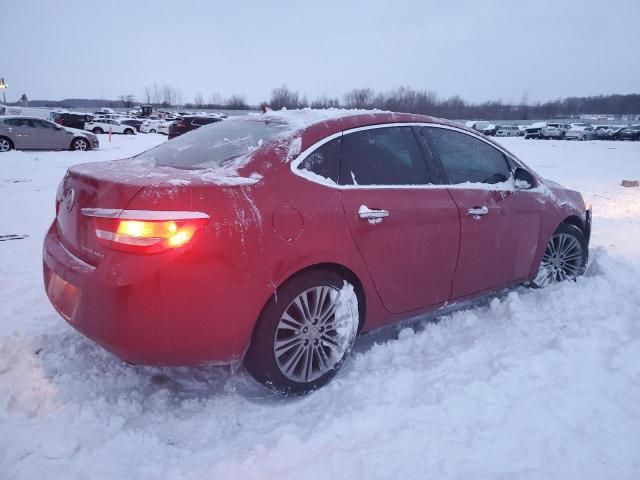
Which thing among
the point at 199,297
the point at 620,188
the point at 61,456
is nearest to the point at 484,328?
the point at 199,297

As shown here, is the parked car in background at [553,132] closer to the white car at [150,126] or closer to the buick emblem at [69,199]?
the white car at [150,126]

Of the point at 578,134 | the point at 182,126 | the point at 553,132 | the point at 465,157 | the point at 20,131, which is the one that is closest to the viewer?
the point at 465,157

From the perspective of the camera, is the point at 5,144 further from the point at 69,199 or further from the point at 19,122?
the point at 69,199

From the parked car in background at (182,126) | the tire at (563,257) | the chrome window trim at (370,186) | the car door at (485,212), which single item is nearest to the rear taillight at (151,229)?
the chrome window trim at (370,186)

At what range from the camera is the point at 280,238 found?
253cm

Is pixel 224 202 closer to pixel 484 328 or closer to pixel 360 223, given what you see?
pixel 360 223

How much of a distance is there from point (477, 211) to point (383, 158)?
891 mm

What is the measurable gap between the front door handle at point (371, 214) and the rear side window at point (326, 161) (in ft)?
0.78

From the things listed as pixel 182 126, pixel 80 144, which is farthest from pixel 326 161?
pixel 182 126

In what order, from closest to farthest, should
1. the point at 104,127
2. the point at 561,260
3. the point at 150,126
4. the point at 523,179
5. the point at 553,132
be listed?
the point at 523,179 < the point at 561,260 < the point at 104,127 < the point at 150,126 < the point at 553,132

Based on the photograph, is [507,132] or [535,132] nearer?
[535,132]

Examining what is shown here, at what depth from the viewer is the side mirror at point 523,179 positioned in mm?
3947

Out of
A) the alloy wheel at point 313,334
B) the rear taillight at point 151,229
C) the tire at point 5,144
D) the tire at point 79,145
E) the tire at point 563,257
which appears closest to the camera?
the rear taillight at point 151,229

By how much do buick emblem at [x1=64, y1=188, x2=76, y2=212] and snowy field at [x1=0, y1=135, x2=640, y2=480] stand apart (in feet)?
3.32
